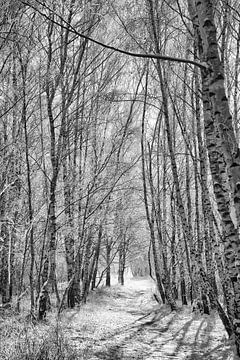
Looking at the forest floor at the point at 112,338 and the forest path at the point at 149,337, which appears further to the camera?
the forest path at the point at 149,337

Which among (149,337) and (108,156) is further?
(108,156)

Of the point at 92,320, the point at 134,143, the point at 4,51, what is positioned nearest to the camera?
the point at 4,51

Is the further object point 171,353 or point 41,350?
point 171,353

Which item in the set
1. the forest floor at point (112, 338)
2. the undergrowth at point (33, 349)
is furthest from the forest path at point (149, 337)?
the undergrowth at point (33, 349)

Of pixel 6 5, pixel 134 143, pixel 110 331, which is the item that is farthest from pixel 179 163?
pixel 6 5

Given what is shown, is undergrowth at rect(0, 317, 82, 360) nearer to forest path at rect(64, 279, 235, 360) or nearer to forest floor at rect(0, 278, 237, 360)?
forest floor at rect(0, 278, 237, 360)

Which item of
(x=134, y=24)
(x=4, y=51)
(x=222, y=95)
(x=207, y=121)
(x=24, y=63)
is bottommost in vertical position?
(x=222, y=95)

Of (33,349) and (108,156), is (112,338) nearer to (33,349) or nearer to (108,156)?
(33,349)

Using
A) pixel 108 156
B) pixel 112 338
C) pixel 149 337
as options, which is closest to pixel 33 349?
pixel 112 338

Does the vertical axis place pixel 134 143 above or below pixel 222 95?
above

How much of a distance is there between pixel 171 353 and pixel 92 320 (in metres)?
2.90

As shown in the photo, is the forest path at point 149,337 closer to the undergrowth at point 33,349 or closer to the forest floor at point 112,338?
the forest floor at point 112,338

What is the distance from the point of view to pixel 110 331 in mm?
6781

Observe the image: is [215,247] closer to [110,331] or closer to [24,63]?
[110,331]
